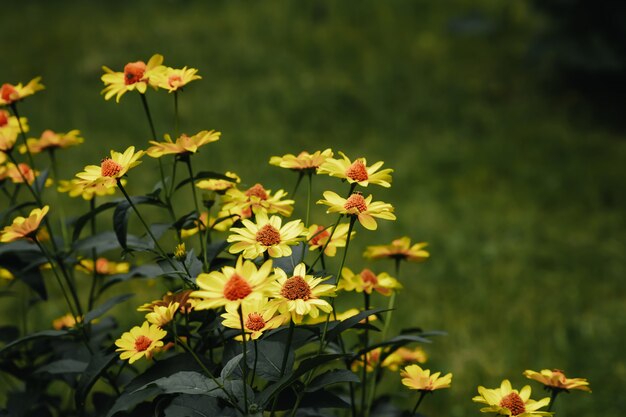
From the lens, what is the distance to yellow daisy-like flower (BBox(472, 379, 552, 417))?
104 centimetres

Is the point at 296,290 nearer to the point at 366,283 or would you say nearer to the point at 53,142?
the point at 366,283

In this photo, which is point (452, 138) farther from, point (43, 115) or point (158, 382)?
point (158, 382)

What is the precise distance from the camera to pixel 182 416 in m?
0.97

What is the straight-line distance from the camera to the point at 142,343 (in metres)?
1.05

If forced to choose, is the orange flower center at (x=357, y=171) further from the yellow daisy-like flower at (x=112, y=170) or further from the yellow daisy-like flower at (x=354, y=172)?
the yellow daisy-like flower at (x=112, y=170)

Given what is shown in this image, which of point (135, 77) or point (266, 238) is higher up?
point (135, 77)

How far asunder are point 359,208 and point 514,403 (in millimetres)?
380

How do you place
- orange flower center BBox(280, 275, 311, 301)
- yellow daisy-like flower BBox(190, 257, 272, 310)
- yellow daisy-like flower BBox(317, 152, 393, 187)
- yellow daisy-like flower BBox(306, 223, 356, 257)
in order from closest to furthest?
yellow daisy-like flower BBox(190, 257, 272, 310)
orange flower center BBox(280, 275, 311, 301)
yellow daisy-like flower BBox(317, 152, 393, 187)
yellow daisy-like flower BBox(306, 223, 356, 257)

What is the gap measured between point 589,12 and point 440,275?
2.47 m

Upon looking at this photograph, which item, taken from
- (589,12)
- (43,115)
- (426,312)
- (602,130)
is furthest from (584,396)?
→ (43,115)

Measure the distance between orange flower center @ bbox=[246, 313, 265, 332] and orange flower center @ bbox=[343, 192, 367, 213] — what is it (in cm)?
21

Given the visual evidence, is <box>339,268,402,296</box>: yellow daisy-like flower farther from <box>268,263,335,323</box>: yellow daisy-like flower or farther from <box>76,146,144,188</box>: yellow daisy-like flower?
<box>76,146,144,188</box>: yellow daisy-like flower

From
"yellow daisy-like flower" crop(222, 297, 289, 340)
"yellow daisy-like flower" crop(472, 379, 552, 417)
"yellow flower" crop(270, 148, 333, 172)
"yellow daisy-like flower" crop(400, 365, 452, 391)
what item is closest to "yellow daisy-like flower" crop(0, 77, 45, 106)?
"yellow flower" crop(270, 148, 333, 172)

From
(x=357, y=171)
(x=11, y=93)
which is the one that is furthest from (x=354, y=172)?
(x=11, y=93)
